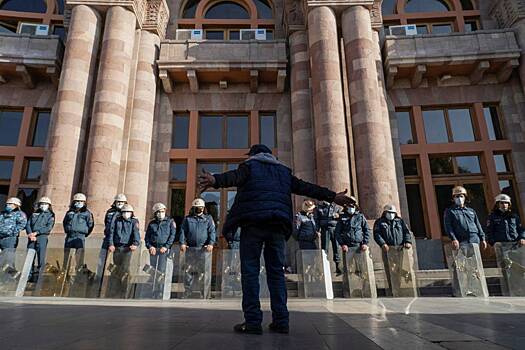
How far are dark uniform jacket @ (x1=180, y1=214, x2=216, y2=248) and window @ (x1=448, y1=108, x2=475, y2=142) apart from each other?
11.0 meters

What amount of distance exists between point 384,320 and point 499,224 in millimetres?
5521

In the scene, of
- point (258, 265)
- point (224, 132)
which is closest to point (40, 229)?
point (258, 265)

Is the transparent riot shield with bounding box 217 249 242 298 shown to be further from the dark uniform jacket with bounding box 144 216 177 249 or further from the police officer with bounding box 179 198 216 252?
the dark uniform jacket with bounding box 144 216 177 249

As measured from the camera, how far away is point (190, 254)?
7375mm

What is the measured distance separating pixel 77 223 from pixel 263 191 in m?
6.32

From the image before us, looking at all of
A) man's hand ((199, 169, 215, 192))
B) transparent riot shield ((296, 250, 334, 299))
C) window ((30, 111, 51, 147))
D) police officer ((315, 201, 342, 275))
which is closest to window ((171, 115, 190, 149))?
window ((30, 111, 51, 147))

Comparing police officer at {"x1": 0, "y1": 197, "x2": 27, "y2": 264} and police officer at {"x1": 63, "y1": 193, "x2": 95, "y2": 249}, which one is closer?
police officer at {"x1": 0, "y1": 197, "x2": 27, "y2": 264}

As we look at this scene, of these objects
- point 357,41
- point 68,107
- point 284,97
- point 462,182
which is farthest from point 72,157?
point 462,182

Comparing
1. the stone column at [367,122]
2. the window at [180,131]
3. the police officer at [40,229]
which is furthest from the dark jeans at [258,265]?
the window at [180,131]

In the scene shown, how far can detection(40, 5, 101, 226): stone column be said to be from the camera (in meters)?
11.0

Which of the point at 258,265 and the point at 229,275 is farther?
the point at 229,275

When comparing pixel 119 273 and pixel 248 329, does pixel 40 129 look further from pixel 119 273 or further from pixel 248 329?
pixel 248 329

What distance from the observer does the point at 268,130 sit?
48.7ft

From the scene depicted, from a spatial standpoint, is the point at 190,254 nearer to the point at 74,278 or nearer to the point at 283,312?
the point at 74,278
